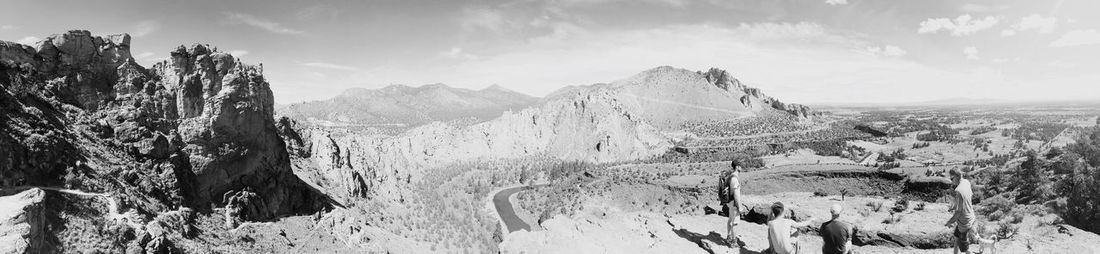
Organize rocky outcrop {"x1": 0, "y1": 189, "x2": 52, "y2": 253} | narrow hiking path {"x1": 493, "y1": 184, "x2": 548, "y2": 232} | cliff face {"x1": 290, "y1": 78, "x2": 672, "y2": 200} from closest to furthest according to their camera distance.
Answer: rocky outcrop {"x1": 0, "y1": 189, "x2": 52, "y2": 253}, narrow hiking path {"x1": 493, "y1": 184, "x2": 548, "y2": 232}, cliff face {"x1": 290, "y1": 78, "x2": 672, "y2": 200}

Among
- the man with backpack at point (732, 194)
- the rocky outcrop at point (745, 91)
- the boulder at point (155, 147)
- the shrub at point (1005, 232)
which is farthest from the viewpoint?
the rocky outcrop at point (745, 91)

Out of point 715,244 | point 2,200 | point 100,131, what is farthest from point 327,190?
point 715,244

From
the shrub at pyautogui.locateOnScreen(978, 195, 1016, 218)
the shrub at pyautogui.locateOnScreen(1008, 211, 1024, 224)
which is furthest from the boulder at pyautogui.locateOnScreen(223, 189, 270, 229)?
the shrub at pyautogui.locateOnScreen(978, 195, 1016, 218)

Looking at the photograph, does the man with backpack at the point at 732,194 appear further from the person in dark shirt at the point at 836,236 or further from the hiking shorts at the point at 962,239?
the hiking shorts at the point at 962,239

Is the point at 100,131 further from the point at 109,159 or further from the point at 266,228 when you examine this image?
the point at 266,228

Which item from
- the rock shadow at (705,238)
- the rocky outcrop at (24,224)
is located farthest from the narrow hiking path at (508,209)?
the rocky outcrop at (24,224)

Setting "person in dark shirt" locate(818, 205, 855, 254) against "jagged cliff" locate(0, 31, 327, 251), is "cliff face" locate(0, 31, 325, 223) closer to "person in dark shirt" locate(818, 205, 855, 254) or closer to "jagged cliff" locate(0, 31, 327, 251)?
"jagged cliff" locate(0, 31, 327, 251)
